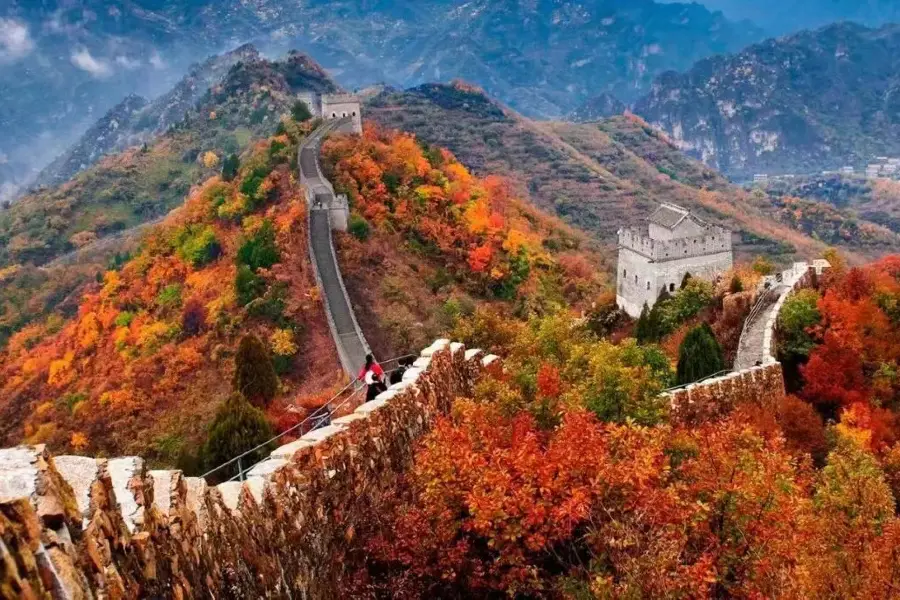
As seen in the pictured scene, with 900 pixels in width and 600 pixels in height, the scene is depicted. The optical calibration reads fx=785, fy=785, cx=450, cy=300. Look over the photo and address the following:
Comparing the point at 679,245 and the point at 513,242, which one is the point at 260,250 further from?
the point at 679,245

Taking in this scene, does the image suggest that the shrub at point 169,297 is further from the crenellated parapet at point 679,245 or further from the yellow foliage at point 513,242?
the crenellated parapet at point 679,245

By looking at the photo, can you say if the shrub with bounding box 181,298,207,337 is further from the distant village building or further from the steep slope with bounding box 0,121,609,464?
the distant village building

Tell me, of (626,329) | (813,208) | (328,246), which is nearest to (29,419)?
(328,246)

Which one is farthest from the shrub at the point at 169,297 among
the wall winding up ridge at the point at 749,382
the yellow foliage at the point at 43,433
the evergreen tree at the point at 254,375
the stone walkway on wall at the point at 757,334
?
the wall winding up ridge at the point at 749,382

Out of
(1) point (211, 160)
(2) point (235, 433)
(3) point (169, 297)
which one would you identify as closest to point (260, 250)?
(3) point (169, 297)

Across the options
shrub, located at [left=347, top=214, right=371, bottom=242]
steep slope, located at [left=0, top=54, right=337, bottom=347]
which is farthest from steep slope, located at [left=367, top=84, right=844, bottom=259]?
shrub, located at [left=347, top=214, right=371, bottom=242]
